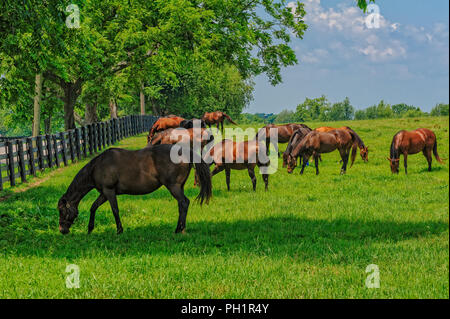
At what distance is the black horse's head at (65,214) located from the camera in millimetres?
8711

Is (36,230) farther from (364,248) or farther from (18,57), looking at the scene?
(364,248)

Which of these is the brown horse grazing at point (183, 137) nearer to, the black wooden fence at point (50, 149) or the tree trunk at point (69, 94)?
the black wooden fence at point (50, 149)

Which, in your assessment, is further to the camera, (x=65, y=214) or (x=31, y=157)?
(x=31, y=157)

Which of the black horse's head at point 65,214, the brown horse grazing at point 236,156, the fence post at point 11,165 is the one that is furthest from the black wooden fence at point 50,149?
the black horse's head at point 65,214

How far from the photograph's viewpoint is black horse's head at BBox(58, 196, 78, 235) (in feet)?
28.6

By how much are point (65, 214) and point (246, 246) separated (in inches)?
147

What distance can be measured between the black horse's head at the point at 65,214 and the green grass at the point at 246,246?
191 millimetres

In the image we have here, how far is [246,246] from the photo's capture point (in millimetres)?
7574

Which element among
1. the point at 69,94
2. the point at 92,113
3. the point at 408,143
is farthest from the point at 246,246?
the point at 92,113

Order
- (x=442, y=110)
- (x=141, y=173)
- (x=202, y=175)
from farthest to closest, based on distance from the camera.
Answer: (x=202, y=175)
(x=141, y=173)
(x=442, y=110)

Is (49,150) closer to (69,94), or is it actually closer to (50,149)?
(50,149)

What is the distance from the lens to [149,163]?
8.20 metres

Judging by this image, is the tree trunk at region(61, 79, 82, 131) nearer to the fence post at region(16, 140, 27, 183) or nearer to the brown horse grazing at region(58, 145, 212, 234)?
the fence post at region(16, 140, 27, 183)

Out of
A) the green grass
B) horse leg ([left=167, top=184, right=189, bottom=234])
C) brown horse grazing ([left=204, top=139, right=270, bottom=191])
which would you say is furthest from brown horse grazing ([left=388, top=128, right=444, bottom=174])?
horse leg ([left=167, top=184, right=189, bottom=234])
